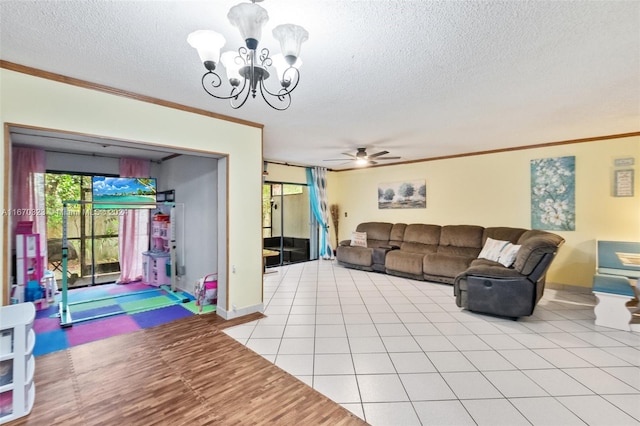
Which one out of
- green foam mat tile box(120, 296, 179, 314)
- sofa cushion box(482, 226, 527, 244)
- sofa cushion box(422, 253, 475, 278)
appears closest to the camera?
green foam mat tile box(120, 296, 179, 314)

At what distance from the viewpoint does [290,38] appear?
4.67ft

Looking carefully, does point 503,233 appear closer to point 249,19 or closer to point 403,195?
point 403,195

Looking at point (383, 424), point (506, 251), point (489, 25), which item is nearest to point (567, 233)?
point (506, 251)

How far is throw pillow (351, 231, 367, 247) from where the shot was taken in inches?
258

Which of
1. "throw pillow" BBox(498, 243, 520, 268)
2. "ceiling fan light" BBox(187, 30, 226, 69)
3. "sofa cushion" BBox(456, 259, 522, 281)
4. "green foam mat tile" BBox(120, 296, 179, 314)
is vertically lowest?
"green foam mat tile" BBox(120, 296, 179, 314)

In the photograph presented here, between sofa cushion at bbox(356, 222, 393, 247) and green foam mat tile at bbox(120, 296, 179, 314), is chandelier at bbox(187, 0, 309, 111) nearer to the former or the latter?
green foam mat tile at bbox(120, 296, 179, 314)

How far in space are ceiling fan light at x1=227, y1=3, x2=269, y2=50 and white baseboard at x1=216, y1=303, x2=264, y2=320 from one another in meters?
3.04

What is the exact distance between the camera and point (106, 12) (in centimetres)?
156

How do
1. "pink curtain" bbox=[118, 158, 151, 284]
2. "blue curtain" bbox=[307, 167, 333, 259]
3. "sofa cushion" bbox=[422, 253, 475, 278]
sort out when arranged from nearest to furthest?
"sofa cushion" bbox=[422, 253, 475, 278] < "pink curtain" bbox=[118, 158, 151, 284] < "blue curtain" bbox=[307, 167, 333, 259]

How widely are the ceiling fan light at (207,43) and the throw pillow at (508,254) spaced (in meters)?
4.47

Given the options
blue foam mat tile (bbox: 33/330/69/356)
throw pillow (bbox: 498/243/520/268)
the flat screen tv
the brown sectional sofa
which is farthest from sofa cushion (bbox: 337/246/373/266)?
blue foam mat tile (bbox: 33/330/69/356)

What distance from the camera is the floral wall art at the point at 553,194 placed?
4.51 meters

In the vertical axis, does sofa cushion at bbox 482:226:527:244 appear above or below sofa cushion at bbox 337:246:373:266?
above

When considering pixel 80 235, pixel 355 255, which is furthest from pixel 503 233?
pixel 80 235
